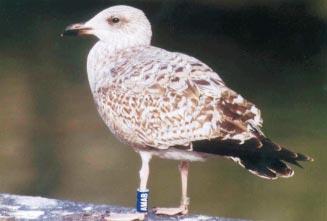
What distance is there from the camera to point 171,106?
4934mm

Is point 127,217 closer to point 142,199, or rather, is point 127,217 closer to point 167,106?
point 142,199

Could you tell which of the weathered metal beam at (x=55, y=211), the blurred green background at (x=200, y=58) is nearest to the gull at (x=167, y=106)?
the weathered metal beam at (x=55, y=211)

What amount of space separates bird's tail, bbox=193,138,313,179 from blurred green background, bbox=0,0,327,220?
1027 mm

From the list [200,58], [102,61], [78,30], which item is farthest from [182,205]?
[200,58]

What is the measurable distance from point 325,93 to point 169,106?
1.45m

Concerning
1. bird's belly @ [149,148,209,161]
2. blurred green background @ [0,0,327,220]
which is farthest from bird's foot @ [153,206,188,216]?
blurred green background @ [0,0,327,220]

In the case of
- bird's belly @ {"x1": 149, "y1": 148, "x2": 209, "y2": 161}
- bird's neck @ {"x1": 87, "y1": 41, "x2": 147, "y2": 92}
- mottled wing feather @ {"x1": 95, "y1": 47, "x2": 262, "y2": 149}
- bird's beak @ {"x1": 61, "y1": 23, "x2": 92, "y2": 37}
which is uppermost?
bird's beak @ {"x1": 61, "y1": 23, "x2": 92, "y2": 37}

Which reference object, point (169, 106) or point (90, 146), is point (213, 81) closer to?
point (169, 106)

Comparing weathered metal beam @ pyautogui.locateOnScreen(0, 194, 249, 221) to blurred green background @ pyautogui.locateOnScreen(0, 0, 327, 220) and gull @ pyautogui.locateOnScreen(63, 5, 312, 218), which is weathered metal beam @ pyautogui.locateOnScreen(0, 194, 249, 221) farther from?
blurred green background @ pyautogui.locateOnScreen(0, 0, 327, 220)

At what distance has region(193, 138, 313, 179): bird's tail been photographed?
4.84 meters

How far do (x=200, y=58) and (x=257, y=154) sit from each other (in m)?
1.30

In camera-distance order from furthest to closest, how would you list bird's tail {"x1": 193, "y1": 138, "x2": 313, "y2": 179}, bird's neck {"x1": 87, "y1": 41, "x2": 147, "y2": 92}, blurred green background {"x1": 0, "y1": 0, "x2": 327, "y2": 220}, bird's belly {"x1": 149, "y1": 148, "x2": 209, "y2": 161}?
1. blurred green background {"x1": 0, "y1": 0, "x2": 327, "y2": 220}
2. bird's neck {"x1": 87, "y1": 41, "x2": 147, "y2": 92}
3. bird's belly {"x1": 149, "y1": 148, "x2": 209, "y2": 161}
4. bird's tail {"x1": 193, "y1": 138, "x2": 313, "y2": 179}

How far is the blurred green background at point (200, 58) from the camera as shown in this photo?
19.8ft

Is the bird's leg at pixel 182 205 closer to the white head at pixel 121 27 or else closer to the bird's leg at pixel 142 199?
the bird's leg at pixel 142 199
